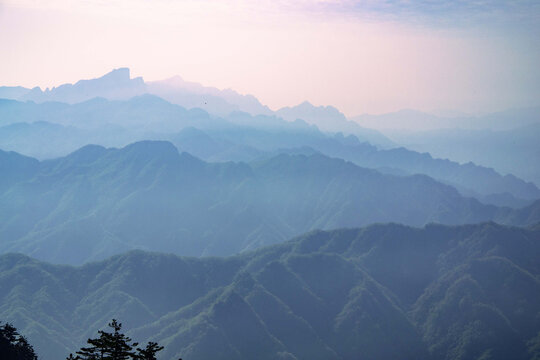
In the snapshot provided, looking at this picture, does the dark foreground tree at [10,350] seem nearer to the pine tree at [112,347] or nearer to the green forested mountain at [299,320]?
the pine tree at [112,347]

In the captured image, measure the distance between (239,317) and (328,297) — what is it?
40.7 meters

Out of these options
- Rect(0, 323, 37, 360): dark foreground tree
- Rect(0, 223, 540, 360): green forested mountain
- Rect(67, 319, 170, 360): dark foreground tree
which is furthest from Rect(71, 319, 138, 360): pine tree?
Rect(0, 223, 540, 360): green forested mountain

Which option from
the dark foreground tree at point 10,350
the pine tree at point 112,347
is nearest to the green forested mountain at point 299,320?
the dark foreground tree at point 10,350

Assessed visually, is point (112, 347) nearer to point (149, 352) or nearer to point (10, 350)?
Answer: point (149, 352)

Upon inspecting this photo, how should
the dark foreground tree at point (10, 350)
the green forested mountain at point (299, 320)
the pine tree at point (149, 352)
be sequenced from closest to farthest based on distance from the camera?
1. the pine tree at point (149, 352)
2. the dark foreground tree at point (10, 350)
3. the green forested mountain at point (299, 320)

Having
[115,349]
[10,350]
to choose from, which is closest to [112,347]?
[115,349]

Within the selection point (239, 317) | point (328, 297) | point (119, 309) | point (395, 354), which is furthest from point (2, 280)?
point (395, 354)

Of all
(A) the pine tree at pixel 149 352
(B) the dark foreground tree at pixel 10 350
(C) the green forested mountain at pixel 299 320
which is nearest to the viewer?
(A) the pine tree at pixel 149 352

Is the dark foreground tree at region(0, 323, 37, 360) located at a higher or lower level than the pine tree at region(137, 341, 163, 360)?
higher

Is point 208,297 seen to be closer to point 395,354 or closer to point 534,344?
point 395,354

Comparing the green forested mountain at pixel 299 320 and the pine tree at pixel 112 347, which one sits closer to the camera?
the pine tree at pixel 112 347

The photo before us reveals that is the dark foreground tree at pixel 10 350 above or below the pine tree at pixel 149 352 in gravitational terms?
above

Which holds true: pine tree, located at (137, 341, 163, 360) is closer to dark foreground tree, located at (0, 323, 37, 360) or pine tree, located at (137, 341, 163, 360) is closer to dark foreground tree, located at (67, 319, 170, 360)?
dark foreground tree, located at (67, 319, 170, 360)

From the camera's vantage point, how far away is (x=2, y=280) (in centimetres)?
19850
